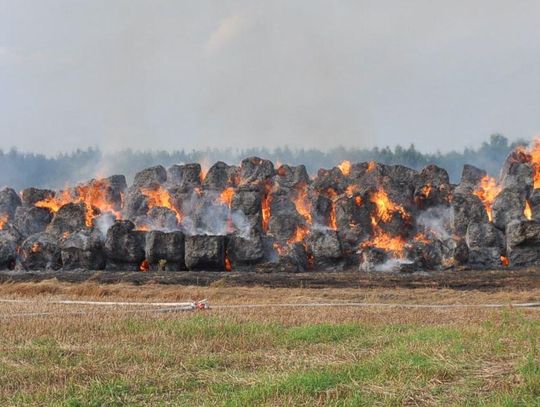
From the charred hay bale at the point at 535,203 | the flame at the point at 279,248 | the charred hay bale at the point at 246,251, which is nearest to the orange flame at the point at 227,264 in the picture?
the charred hay bale at the point at 246,251

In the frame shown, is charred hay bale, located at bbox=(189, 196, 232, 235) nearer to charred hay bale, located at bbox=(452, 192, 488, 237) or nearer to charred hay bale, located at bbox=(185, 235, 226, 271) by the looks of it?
charred hay bale, located at bbox=(185, 235, 226, 271)

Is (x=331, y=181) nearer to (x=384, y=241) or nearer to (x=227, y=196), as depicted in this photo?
(x=384, y=241)

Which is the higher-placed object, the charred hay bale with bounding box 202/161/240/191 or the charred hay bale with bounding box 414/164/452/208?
the charred hay bale with bounding box 202/161/240/191

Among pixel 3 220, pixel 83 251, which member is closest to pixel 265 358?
pixel 83 251

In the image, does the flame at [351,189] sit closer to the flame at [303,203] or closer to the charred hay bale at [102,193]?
the flame at [303,203]

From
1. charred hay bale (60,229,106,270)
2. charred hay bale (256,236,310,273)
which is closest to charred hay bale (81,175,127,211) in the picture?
charred hay bale (60,229,106,270)

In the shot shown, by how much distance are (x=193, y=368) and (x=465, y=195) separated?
144 ft

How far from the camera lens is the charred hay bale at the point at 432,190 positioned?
5259cm

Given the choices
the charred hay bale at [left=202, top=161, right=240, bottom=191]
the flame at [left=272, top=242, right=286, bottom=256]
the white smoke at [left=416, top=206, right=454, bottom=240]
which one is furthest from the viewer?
the charred hay bale at [left=202, top=161, right=240, bottom=191]

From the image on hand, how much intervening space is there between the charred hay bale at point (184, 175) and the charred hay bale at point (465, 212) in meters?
23.2

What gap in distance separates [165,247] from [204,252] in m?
3.22

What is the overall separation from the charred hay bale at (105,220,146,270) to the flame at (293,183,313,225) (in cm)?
1386

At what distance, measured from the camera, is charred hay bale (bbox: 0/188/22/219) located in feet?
195

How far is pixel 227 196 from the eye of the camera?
5509 centimetres
